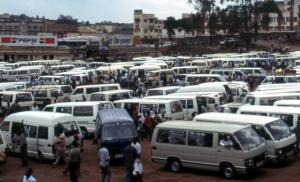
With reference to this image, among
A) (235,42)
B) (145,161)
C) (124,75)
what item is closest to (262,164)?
(145,161)

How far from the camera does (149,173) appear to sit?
16.4 metres

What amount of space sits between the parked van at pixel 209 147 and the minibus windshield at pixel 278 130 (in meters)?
0.95

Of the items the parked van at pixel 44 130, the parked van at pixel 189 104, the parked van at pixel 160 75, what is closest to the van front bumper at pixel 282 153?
the parked van at pixel 44 130

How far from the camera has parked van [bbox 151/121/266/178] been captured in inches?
581

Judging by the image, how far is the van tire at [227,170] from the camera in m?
14.9

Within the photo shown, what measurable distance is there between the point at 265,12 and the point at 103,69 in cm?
5392

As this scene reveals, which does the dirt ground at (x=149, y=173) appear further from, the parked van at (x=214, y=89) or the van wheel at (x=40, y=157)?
the parked van at (x=214, y=89)

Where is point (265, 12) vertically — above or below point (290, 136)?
above

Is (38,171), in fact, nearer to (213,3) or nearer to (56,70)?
(56,70)

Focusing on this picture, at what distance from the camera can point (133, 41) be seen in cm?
10131

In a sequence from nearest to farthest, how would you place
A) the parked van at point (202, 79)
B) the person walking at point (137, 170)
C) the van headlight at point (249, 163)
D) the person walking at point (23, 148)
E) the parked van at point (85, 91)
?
the person walking at point (137, 170), the van headlight at point (249, 163), the person walking at point (23, 148), the parked van at point (85, 91), the parked van at point (202, 79)

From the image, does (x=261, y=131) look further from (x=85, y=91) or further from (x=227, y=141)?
(x=85, y=91)

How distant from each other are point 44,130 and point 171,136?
4.49 m

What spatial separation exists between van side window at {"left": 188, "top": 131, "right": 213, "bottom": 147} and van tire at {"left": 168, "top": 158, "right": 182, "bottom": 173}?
0.80 metres
